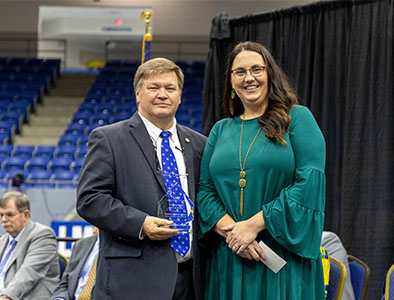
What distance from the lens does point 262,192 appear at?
6.93 ft

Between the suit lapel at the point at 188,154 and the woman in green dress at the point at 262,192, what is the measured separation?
0.18 ft

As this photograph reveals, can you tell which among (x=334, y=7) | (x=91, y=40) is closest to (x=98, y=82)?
(x=91, y=40)

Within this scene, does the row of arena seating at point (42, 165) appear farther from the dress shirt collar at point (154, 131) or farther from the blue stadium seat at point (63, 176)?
the dress shirt collar at point (154, 131)

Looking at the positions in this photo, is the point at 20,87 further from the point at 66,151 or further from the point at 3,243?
the point at 3,243

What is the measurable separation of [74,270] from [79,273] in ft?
0.14

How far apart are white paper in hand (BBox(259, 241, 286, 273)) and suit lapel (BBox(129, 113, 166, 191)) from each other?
0.42 m

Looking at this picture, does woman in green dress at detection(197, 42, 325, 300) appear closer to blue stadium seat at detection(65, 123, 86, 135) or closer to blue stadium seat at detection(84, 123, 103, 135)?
blue stadium seat at detection(84, 123, 103, 135)

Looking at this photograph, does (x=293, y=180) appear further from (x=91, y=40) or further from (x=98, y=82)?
(x=91, y=40)

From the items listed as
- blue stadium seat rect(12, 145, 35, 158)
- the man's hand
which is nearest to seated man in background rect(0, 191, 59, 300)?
the man's hand

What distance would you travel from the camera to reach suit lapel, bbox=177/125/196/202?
218 centimetres

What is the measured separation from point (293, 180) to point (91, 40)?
56.0ft

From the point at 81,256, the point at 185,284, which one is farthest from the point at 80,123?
the point at 185,284

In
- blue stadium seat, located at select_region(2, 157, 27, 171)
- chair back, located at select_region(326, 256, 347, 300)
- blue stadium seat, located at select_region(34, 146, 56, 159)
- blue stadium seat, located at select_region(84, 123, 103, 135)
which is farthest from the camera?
blue stadium seat, located at select_region(84, 123, 103, 135)

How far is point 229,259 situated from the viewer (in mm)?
2170
